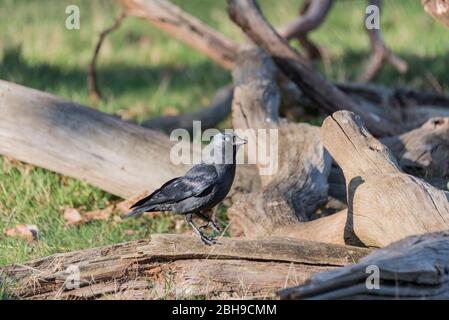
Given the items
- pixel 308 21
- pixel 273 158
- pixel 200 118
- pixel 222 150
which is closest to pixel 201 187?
pixel 222 150

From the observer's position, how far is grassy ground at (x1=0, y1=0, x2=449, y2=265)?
7160 millimetres

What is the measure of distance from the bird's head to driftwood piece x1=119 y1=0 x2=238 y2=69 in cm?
350

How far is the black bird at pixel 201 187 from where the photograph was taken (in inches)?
212

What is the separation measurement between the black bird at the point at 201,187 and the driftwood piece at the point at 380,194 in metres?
0.75

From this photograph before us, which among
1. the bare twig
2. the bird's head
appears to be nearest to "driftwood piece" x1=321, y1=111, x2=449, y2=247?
the bird's head

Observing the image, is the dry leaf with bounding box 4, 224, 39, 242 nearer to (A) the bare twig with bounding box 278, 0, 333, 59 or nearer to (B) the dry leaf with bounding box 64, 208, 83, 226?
(B) the dry leaf with bounding box 64, 208, 83, 226

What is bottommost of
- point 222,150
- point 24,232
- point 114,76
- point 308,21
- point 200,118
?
point 24,232

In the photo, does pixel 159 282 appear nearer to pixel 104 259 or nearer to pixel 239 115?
pixel 104 259

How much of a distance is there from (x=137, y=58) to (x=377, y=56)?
3538 mm

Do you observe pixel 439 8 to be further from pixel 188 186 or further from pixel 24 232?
pixel 24 232

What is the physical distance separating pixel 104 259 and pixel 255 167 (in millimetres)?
2299

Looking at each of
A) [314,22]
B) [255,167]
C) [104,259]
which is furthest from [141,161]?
[314,22]

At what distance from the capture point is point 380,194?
16.6ft

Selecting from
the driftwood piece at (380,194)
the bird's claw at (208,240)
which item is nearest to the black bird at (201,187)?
the bird's claw at (208,240)
